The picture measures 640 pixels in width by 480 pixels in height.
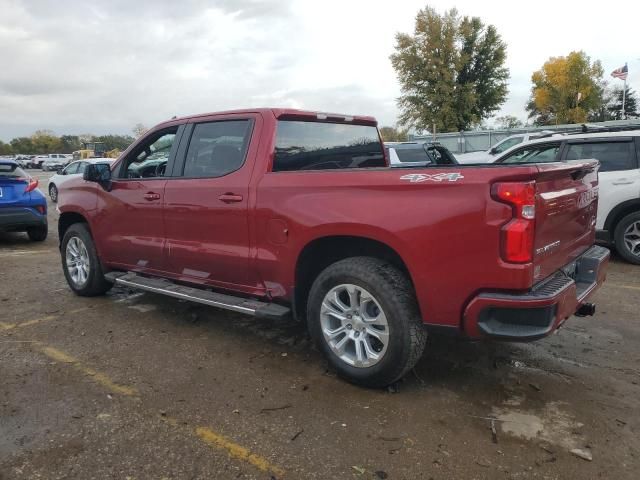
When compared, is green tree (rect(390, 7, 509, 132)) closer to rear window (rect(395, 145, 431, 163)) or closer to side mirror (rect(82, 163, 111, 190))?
rear window (rect(395, 145, 431, 163))

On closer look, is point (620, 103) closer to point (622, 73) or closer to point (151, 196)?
point (622, 73)

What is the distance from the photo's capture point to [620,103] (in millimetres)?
60344

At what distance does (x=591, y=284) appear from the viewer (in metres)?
3.59

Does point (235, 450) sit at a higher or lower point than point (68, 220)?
lower

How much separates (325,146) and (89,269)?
117 inches

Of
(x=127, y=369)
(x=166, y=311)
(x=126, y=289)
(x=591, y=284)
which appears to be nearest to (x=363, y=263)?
(x=591, y=284)

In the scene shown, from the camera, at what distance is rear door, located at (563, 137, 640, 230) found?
6.73 metres

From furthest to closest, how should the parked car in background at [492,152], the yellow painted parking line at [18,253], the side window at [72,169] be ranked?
the side window at [72,169]
the parked car in background at [492,152]
the yellow painted parking line at [18,253]

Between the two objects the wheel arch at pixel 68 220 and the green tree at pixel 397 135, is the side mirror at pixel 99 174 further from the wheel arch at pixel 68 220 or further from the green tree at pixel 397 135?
the green tree at pixel 397 135

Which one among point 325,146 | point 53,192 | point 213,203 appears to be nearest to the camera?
point 213,203

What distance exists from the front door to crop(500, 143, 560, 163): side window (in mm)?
5275

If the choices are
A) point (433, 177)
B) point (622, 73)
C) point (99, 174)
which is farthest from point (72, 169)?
point (622, 73)

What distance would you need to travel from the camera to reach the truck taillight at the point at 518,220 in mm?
2684

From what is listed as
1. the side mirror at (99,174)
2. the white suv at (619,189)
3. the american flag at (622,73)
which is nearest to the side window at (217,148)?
the side mirror at (99,174)
